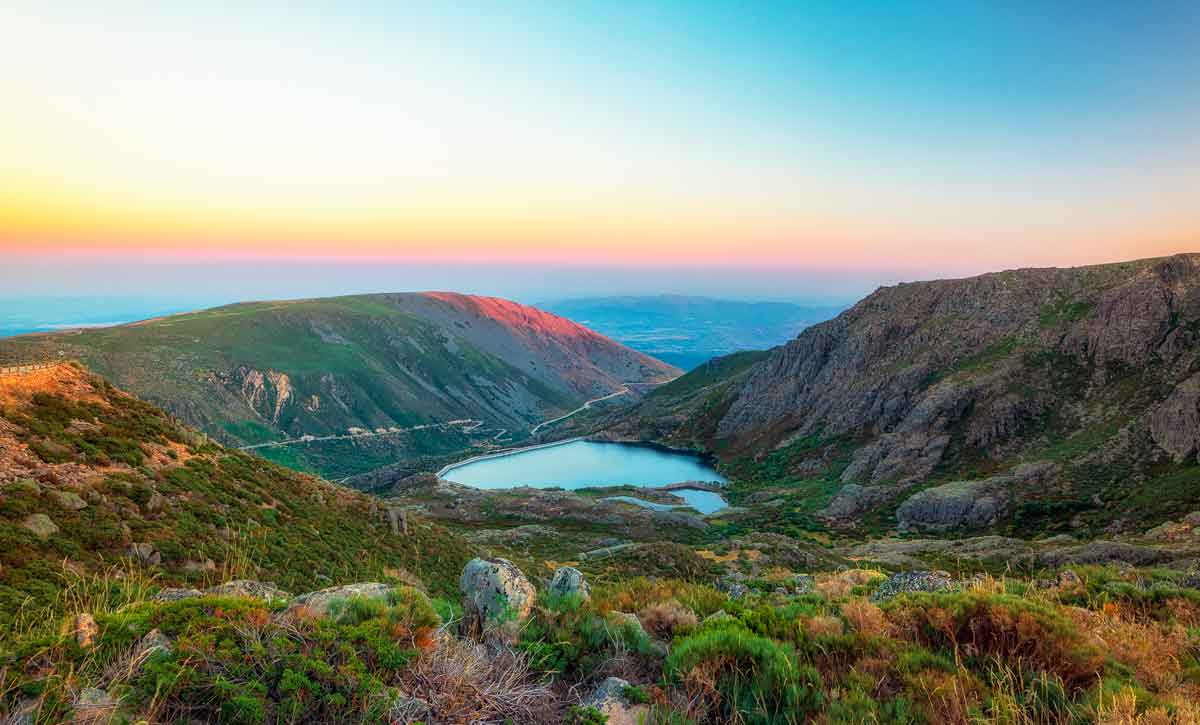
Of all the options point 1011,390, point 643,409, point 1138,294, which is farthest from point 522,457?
point 1138,294

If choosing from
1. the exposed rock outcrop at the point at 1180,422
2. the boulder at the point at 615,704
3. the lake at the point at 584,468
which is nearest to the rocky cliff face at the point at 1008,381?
Answer: the exposed rock outcrop at the point at 1180,422

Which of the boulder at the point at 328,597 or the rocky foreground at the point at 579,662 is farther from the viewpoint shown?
the boulder at the point at 328,597

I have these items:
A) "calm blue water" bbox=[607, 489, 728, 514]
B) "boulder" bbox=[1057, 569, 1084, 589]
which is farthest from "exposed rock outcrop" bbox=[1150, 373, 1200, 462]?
"calm blue water" bbox=[607, 489, 728, 514]

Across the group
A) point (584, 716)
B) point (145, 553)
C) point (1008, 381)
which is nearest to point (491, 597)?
point (584, 716)

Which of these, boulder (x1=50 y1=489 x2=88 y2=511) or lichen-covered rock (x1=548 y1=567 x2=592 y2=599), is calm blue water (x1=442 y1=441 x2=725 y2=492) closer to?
boulder (x1=50 y1=489 x2=88 y2=511)

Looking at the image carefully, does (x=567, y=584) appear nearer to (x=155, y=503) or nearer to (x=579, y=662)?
(x=579, y=662)

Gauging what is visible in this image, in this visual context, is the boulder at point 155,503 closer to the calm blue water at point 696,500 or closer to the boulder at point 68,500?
the boulder at point 68,500
